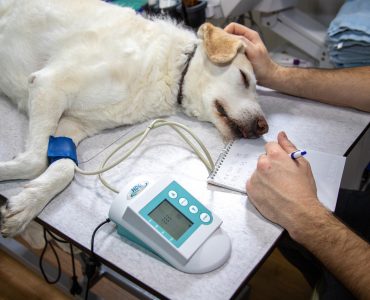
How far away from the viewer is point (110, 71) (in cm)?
134

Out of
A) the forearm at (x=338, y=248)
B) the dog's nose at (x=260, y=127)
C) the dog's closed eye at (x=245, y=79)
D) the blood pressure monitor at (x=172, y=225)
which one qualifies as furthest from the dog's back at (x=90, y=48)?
the forearm at (x=338, y=248)

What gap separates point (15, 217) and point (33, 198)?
6 centimetres

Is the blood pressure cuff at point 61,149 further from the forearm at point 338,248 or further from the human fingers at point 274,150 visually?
the forearm at point 338,248

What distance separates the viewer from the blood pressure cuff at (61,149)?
1.15m

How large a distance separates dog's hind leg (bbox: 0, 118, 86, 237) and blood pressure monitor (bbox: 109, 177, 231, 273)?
228mm

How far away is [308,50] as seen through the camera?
228 cm

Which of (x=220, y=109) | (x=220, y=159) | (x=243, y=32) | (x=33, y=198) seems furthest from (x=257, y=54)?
(x=33, y=198)

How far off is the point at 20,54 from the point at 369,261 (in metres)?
1.34

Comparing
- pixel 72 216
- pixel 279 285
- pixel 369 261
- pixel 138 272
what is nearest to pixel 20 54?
pixel 72 216

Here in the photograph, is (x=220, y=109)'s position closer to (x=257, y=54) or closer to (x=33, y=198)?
(x=257, y=54)

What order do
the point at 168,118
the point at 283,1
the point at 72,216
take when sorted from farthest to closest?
the point at 283,1
the point at 168,118
the point at 72,216

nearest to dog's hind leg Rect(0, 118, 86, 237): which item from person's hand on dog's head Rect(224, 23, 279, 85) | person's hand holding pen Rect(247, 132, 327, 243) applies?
person's hand holding pen Rect(247, 132, 327, 243)

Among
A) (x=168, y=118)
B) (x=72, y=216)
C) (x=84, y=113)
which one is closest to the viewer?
(x=72, y=216)

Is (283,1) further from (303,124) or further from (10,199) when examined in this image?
(10,199)
